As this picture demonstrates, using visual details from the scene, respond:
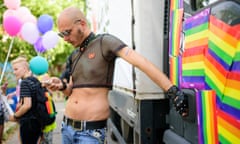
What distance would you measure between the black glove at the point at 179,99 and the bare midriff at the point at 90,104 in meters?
0.80

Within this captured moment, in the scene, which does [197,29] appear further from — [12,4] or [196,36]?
[12,4]

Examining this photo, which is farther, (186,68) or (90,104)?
(90,104)

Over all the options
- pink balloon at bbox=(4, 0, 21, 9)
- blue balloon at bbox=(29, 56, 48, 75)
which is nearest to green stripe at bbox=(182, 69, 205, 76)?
blue balloon at bbox=(29, 56, 48, 75)

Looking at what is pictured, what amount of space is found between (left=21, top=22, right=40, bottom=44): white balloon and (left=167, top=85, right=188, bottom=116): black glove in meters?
5.94

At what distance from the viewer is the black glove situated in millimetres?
2494

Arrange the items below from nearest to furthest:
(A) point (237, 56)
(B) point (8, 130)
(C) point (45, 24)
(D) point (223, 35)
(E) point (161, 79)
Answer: (A) point (237, 56) < (D) point (223, 35) < (E) point (161, 79) < (C) point (45, 24) < (B) point (8, 130)

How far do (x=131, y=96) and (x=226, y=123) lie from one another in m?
1.77

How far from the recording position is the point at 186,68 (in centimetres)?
270

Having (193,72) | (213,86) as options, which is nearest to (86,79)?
(193,72)

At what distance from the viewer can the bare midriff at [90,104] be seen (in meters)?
3.20

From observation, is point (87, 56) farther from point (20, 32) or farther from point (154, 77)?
point (20, 32)

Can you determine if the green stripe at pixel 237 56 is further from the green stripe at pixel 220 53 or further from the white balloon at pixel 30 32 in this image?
the white balloon at pixel 30 32

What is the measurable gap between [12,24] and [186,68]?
6101 millimetres

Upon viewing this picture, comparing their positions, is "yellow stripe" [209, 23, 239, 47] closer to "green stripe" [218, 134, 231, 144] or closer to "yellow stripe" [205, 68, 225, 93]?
"yellow stripe" [205, 68, 225, 93]
